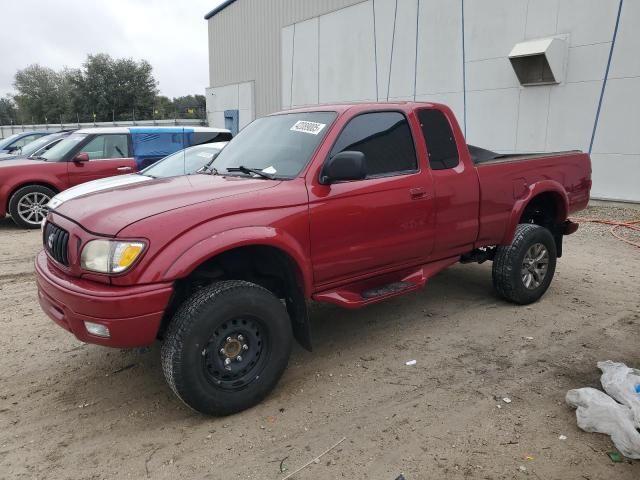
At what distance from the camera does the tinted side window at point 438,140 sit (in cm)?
421

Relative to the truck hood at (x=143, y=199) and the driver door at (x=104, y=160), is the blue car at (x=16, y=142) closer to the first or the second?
the driver door at (x=104, y=160)

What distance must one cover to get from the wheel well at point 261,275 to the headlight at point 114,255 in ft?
1.49

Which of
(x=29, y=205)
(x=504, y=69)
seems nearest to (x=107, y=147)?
(x=29, y=205)

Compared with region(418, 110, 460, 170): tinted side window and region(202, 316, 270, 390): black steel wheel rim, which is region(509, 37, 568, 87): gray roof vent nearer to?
region(418, 110, 460, 170): tinted side window

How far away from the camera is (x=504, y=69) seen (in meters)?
11.5

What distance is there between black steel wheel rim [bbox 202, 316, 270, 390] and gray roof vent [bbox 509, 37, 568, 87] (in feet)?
31.4

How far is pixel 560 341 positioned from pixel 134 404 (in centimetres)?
338

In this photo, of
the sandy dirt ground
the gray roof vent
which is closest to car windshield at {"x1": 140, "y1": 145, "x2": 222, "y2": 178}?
the sandy dirt ground

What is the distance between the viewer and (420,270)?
4.23 meters

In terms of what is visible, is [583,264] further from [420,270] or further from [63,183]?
[63,183]

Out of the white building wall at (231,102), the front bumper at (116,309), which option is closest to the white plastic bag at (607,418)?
the front bumper at (116,309)

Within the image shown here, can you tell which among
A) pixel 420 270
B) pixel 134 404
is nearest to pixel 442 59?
pixel 420 270

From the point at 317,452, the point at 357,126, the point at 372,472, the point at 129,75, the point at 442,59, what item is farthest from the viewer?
the point at 129,75

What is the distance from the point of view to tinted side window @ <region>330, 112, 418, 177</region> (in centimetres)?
376
